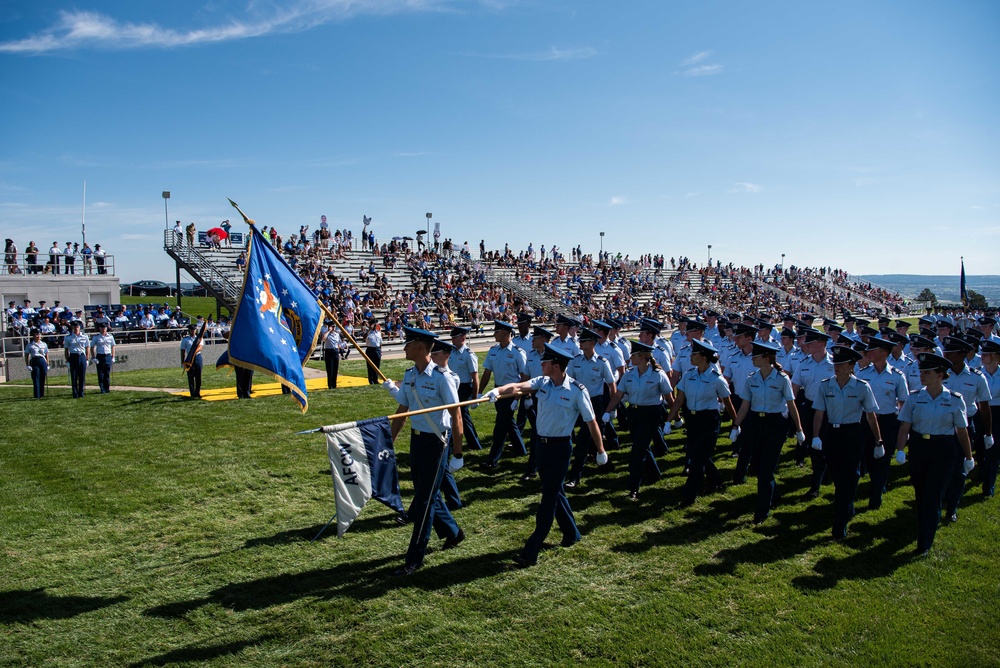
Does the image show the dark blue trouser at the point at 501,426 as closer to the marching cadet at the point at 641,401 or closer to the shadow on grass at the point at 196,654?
the marching cadet at the point at 641,401

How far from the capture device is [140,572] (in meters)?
6.29

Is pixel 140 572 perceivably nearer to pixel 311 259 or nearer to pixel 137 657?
pixel 137 657

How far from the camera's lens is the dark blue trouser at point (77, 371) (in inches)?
639

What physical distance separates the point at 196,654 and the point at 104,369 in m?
15.0

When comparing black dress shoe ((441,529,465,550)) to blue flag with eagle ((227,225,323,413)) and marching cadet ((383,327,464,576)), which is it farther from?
blue flag with eagle ((227,225,323,413))

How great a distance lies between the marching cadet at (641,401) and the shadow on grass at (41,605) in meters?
5.82

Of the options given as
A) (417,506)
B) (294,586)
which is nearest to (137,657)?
(294,586)

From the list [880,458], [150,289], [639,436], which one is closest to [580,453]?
[639,436]

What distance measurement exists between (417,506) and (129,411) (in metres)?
11.2

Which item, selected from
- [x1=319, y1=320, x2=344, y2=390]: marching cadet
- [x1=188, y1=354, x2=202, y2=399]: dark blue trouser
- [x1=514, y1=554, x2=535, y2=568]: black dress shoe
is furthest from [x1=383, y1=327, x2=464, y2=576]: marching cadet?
[x1=319, y1=320, x2=344, y2=390]: marching cadet

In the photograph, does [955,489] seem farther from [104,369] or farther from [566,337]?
[104,369]

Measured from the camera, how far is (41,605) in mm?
5633

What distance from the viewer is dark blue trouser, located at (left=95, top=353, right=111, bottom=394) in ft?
56.2

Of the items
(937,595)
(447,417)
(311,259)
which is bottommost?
(937,595)
